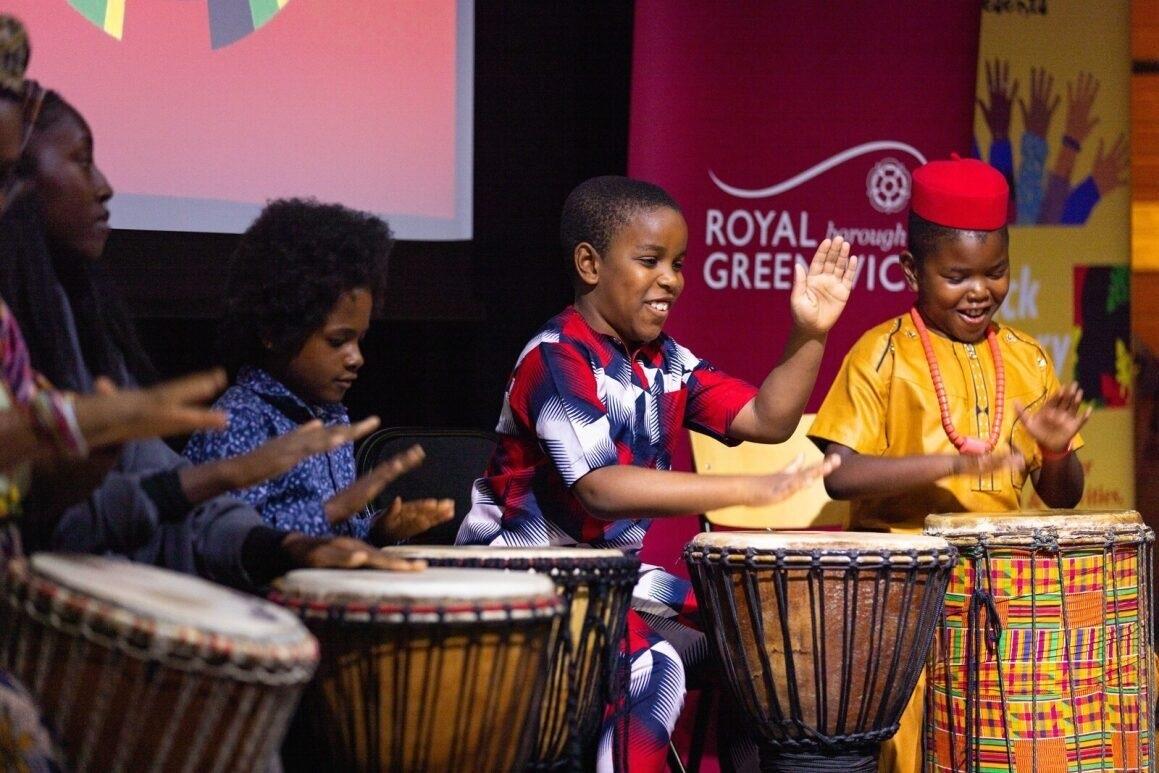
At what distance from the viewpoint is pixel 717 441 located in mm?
3879

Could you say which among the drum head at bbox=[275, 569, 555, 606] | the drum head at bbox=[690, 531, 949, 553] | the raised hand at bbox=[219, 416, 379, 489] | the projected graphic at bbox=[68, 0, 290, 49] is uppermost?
the projected graphic at bbox=[68, 0, 290, 49]

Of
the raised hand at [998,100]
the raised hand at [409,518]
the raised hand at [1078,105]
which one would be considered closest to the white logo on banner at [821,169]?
the raised hand at [998,100]

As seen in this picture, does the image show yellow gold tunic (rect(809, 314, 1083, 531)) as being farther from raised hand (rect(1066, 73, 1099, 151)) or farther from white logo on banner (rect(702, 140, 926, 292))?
raised hand (rect(1066, 73, 1099, 151))

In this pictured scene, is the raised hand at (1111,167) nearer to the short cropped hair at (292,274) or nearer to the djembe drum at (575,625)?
the short cropped hair at (292,274)

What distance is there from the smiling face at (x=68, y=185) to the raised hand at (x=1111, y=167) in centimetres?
353

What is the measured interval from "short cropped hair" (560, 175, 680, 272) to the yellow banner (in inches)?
77.9

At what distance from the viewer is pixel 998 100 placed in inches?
199

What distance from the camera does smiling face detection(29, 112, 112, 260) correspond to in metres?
2.71

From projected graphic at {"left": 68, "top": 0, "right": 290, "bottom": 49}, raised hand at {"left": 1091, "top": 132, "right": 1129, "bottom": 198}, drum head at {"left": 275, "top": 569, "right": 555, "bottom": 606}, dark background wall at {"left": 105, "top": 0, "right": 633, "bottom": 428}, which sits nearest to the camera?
drum head at {"left": 275, "top": 569, "right": 555, "bottom": 606}

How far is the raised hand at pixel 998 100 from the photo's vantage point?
5.05m

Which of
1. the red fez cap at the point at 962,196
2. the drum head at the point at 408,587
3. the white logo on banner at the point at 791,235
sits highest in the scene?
the red fez cap at the point at 962,196

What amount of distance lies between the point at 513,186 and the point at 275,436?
1899 mm

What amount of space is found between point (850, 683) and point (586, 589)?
62 centimetres

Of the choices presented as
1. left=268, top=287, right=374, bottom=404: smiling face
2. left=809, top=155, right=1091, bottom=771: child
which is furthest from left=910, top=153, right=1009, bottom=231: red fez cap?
left=268, top=287, right=374, bottom=404: smiling face
